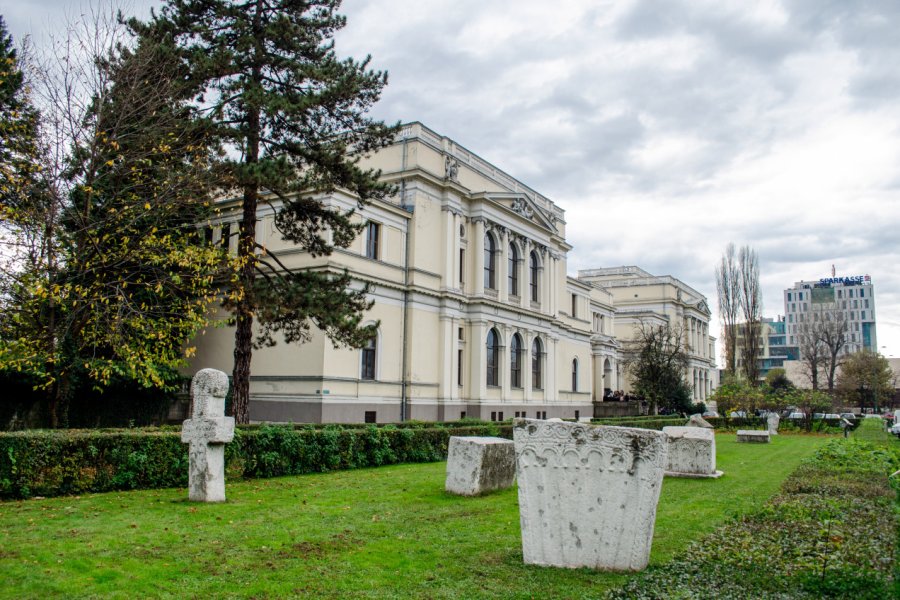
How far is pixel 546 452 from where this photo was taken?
6.54m

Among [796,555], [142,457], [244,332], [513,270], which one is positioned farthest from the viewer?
[513,270]

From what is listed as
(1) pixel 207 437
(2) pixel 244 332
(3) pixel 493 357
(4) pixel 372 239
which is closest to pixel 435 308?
(4) pixel 372 239

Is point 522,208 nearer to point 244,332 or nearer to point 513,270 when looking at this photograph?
point 513,270

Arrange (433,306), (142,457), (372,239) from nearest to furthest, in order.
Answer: (142,457)
(372,239)
(433,306)

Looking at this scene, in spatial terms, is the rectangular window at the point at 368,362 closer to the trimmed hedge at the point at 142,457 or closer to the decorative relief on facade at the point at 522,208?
the trimmed hedge at the point at 142,457

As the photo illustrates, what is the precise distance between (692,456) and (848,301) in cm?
16180

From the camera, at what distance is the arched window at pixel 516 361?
37.4 meters

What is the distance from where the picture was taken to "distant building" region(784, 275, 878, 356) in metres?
150

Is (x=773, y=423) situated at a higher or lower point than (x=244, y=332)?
lower

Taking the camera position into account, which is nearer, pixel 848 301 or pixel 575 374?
pixel 575 374

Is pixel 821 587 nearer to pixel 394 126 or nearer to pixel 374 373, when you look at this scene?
pixel 394 126

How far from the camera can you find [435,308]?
3180 centimetres

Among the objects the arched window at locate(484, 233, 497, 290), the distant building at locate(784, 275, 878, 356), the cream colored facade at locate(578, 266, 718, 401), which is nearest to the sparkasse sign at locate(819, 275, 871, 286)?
the distant building at locate(784, 275, 878, 356)

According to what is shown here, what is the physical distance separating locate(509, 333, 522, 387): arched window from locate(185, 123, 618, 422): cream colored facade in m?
0.07
